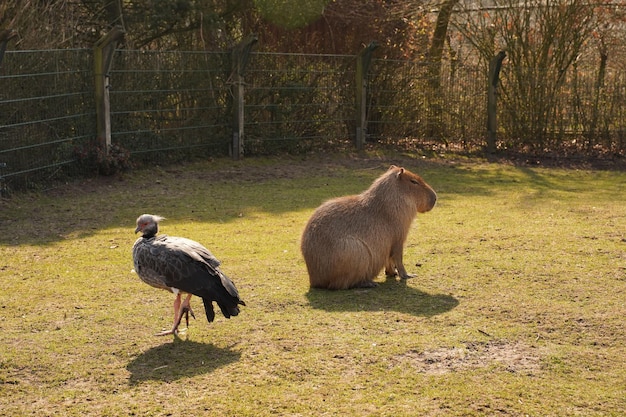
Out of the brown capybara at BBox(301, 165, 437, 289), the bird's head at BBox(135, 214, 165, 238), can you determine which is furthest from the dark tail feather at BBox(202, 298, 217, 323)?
the brown capybara at BBox(301, 165, 437, 289)

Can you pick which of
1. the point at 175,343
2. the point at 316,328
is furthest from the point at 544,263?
the point at 175,343

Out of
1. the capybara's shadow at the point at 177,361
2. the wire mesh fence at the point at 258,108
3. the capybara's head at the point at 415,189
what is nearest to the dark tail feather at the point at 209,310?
the capybara's shadow at the point at 177,361

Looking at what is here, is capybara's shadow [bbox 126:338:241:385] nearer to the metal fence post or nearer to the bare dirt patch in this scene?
the bare dirt patch

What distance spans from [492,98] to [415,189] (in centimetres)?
817

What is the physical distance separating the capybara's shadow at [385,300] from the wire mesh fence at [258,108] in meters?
5.10

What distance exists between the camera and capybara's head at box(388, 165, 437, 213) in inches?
253

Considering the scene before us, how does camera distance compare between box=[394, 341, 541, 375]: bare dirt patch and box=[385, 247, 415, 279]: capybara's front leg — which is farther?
box=[385, 247, 415, 279]: capybara's front leg

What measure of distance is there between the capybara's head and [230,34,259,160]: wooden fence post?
22.2 ft

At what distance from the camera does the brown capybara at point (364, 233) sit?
19.2 ft

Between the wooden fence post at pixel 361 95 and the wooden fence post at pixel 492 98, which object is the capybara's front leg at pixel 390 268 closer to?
the wooden fence post at pixel 361 95

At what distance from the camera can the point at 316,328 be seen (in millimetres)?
5039

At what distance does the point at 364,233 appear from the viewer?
6.00 meters

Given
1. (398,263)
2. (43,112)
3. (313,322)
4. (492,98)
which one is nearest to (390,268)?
(398,263)

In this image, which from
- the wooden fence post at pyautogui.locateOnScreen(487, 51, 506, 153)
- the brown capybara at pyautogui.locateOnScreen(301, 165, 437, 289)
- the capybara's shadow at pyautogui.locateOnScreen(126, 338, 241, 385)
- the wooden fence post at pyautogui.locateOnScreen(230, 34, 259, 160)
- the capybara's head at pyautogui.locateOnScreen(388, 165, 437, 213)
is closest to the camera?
the capybara's shadow at pyautogui.locateOnScreen(126, 338, 241, 385)
